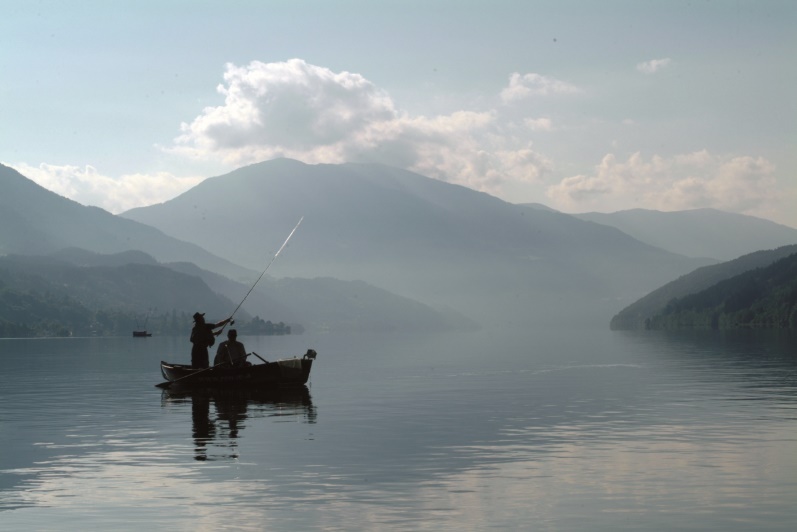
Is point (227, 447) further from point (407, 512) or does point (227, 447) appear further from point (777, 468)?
point (777, 468)

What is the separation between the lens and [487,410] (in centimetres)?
5516

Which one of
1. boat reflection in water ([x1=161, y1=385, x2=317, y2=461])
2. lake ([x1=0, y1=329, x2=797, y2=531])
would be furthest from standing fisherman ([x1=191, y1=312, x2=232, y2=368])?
lake ([x1=0, y1=329, x2=797, y2=531])

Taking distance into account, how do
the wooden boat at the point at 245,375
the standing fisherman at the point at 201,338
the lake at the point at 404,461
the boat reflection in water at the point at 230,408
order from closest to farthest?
the lake at the point at 404,461 < the boat reflection in water at the point at 230,408 < the standing fisherman at the point at 201,338 < the wooden boat at the point at 245,375

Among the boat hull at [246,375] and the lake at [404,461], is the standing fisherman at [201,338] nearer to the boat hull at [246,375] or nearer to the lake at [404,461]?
the boat hull at [246,375]

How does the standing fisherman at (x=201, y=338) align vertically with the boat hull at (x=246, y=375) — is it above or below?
above

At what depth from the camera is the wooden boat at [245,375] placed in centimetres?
6712

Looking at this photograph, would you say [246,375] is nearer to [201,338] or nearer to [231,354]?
[231,354]

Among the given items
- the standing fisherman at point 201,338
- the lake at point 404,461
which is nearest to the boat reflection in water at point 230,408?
the lake at point 404,461

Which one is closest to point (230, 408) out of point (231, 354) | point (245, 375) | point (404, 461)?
point (245, 375)

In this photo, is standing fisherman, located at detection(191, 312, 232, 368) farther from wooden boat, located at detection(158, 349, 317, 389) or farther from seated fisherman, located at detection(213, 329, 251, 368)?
Answer: seated fisherman, located at detection(213, 329, 251, 368)

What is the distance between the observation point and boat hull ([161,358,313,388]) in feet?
220

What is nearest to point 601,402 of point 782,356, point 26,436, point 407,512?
point 26,436

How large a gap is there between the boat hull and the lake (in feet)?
4.55

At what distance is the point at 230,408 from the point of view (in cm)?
5662
